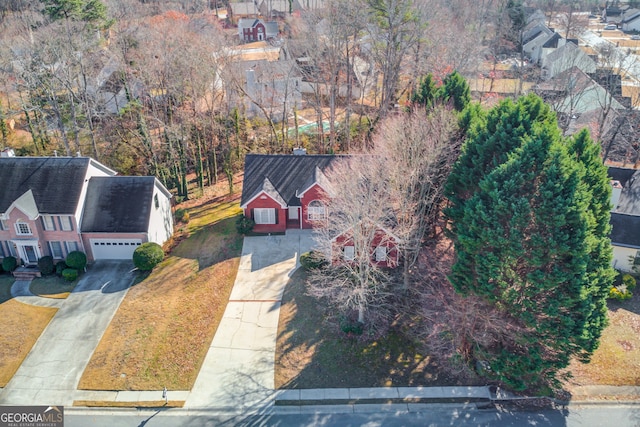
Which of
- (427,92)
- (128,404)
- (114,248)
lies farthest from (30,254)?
(427,92)

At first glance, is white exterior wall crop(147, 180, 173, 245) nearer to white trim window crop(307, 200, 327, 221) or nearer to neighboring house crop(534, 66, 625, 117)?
white trim window crop(307, 200, 327, 221)

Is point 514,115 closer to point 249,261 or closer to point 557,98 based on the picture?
point 249,261

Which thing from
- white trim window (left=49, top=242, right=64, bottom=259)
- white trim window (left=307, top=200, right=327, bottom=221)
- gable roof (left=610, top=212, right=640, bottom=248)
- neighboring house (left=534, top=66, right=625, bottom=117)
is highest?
neighboring house (left=534, top=66, right=625, bottom=117)

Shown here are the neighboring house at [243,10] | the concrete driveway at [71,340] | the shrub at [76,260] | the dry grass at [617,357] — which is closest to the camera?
the concrete driveway at [71,340]

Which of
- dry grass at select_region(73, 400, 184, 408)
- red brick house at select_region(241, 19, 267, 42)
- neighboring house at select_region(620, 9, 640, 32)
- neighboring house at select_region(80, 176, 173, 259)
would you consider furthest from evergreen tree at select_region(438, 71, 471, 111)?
neighboring house at select_region(620, 9, 640, 32)

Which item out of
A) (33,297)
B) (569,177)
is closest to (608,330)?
(569,177)

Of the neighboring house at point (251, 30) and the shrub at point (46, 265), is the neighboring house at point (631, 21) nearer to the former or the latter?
the neighboring house at point (251, 30)

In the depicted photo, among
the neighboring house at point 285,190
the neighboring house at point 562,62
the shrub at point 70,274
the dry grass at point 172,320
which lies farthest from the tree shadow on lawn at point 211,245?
the neighboring house at point 562,62

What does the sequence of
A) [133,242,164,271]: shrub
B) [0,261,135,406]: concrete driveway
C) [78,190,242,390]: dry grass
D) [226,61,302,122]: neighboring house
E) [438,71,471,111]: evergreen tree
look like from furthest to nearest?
[226,61,302,122]: neighboring house → [438,71,471,111]: evergreen tree → [133,242,164,271]: shrub → [78,190,242,390]: dry grass → [0,261,135,406]: concrete driveway
